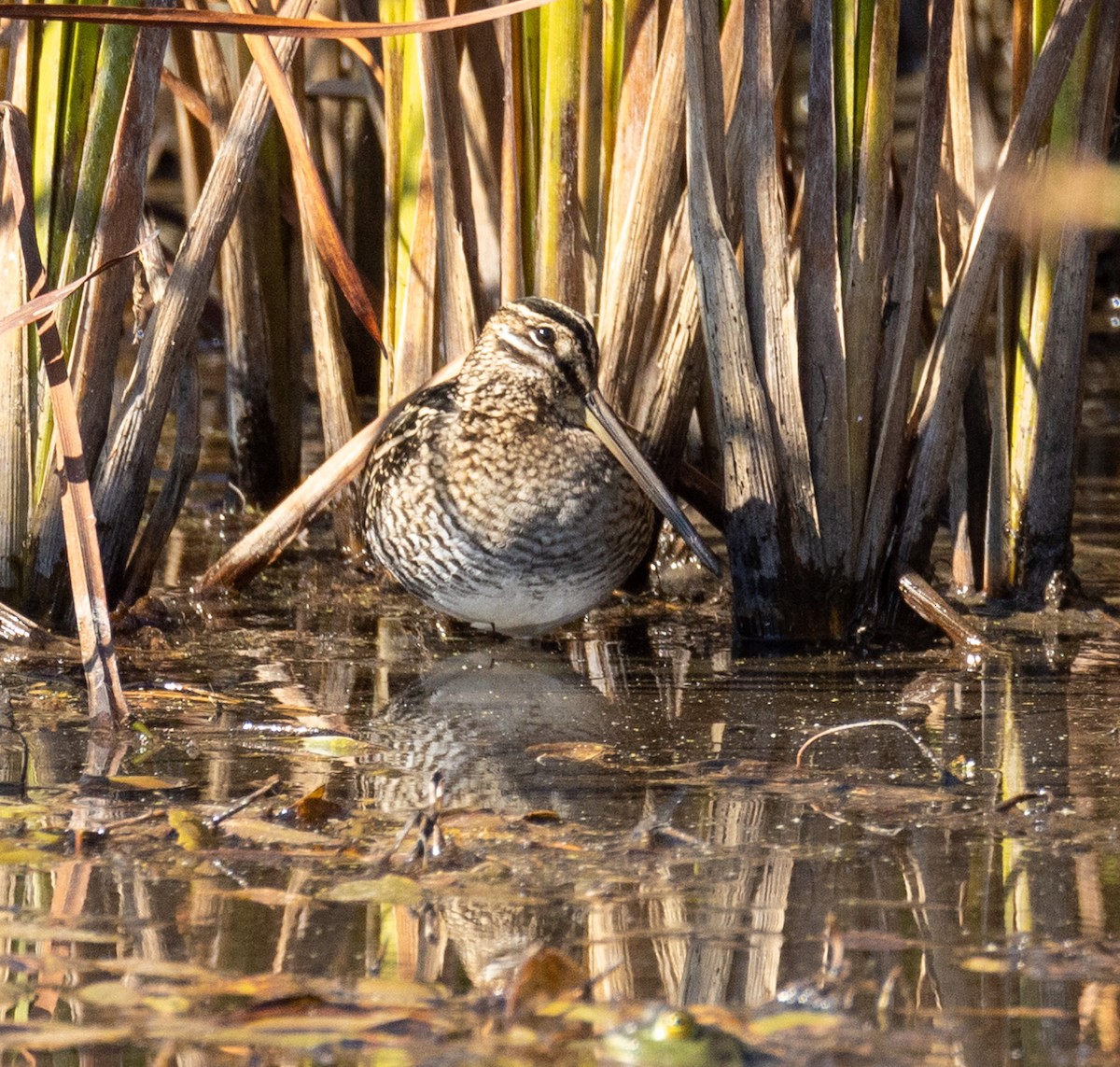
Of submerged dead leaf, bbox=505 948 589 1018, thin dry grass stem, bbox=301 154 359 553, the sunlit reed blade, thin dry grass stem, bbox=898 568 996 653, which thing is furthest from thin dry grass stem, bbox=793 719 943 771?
thin dry grass stem, bbox=301 154 359 553

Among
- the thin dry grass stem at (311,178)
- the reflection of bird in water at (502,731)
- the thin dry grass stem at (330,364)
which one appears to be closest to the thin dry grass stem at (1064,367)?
the reflection of bird in water at (502,731)

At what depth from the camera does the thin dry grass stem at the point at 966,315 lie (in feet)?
12.1

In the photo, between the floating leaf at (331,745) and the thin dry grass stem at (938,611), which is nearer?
the floating leaf at (331,745)

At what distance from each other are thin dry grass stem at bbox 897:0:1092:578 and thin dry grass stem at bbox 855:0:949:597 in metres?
0.06

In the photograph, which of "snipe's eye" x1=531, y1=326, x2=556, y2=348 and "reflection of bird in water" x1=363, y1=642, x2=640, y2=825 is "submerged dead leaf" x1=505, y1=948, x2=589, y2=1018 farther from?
"snipe's eye" x1=531, y1=326, x2=556, y2=348

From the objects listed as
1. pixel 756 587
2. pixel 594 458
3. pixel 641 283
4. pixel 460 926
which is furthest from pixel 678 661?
pixel 460 926

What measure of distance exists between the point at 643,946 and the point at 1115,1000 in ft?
1.97

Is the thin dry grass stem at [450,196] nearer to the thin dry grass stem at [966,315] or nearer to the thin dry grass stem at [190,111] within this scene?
the thin dry grass stem at [190,111]

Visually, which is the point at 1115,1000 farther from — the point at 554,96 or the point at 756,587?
the point at 554,96

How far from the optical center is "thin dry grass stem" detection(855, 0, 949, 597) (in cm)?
372

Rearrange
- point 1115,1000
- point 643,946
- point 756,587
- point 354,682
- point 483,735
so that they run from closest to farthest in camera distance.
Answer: point 1115,1000
point 643,946
point 483,735
point 354,682
point 756,587

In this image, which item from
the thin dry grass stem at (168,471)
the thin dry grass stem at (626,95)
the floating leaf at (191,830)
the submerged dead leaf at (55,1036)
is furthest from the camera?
the thin dry grass stem at (168,471)

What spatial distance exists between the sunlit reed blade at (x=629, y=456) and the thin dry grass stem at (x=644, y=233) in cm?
16

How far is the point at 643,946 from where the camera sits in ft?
7.54
